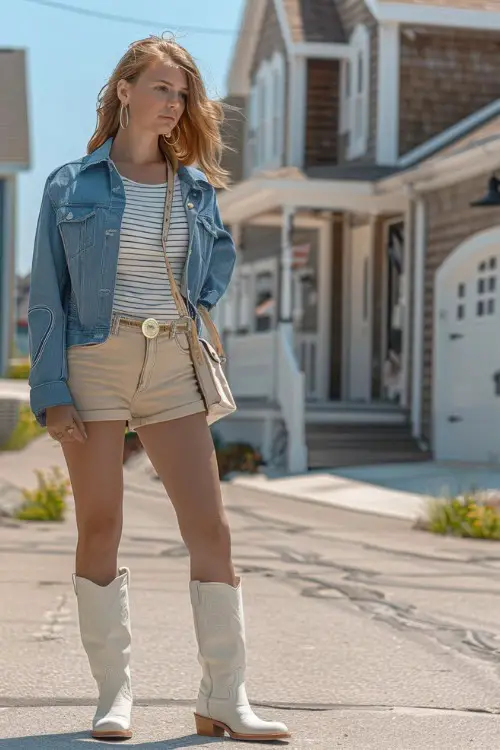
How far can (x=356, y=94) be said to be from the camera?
20.4 meters

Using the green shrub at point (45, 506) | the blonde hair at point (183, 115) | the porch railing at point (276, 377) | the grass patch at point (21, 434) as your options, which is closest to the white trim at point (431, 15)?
the porch railing at point (276, 377)

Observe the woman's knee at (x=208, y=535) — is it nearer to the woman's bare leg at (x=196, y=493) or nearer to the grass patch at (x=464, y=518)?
the woman's bare leg at (x=196, y=493)

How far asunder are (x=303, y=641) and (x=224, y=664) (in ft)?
6.91

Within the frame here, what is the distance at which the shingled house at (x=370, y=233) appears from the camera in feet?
56.2

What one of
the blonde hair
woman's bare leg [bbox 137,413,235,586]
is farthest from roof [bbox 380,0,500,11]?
woman's bare leg [bbox 137,413,235,586]

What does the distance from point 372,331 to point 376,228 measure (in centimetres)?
152

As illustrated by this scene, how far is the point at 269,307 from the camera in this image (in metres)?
23.4

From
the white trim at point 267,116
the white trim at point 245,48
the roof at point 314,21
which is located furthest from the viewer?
the white trim at point 245,48

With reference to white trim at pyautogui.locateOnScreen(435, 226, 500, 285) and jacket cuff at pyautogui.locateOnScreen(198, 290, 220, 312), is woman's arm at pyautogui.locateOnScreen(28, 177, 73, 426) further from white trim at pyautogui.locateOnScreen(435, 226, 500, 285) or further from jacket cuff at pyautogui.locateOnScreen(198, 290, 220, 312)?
white trim at pyautogui.locateOnScreen(435, 226, 500, 285)

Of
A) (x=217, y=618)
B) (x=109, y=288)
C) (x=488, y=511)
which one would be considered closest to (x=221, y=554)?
(x=217, y=618)

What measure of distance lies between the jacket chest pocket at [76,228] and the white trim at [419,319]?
46.9 feet

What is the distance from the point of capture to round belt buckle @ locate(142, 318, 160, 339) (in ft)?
13.0

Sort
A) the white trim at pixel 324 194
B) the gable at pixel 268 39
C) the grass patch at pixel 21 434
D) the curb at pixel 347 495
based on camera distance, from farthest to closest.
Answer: the gable at pixel 268 39 → the grass patch at pixel 21 434 → the white trim at pixel 324 194 → the curb at pixel 347 495

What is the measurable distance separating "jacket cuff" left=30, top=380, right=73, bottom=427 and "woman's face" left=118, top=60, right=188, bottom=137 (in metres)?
0.83
